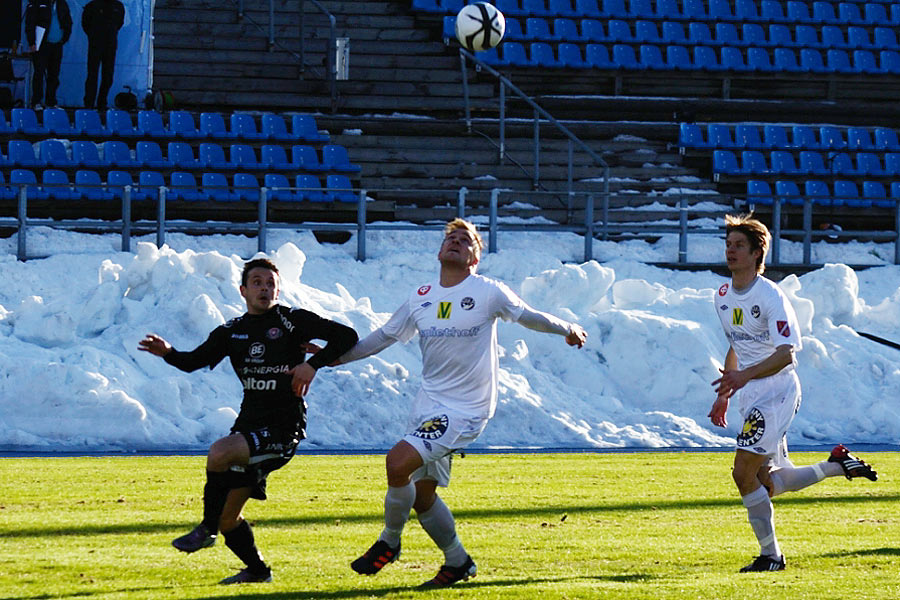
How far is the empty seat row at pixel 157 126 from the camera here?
24.3 meters

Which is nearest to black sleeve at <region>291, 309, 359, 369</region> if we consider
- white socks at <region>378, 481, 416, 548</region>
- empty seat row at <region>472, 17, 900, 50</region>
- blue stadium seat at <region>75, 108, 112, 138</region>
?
white socks at <region>378, 481, 416, 548</region>

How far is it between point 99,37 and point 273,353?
788 inches

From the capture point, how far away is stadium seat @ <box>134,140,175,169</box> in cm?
2361

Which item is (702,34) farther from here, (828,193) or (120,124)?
(120,124)

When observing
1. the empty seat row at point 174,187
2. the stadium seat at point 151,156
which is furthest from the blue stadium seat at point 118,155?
the empty seat row at point 174,187

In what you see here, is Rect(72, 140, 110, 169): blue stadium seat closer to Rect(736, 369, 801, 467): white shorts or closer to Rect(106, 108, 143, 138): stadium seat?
Rect(106, 108, 143, 138): stadium seat

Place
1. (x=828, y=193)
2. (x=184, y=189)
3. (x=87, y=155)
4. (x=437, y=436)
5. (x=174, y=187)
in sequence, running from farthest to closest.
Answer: (x=828, y=193) → (x=87, y=155) → (x=184, y=189) → (x=174, y=187) → (x=437, y=436)

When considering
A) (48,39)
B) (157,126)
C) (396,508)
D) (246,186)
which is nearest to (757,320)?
(396,508)

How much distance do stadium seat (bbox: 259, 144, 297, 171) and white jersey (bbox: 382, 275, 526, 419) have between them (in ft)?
55.9

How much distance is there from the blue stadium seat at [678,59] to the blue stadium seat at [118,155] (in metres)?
10.5

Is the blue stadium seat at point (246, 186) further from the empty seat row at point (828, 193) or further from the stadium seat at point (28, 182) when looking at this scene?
the empty seat row at point (828, 193)

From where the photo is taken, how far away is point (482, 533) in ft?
30.5

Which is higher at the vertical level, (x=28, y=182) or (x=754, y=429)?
(x=28, y=182)

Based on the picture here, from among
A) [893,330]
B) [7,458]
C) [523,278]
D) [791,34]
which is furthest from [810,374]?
[791,34]
